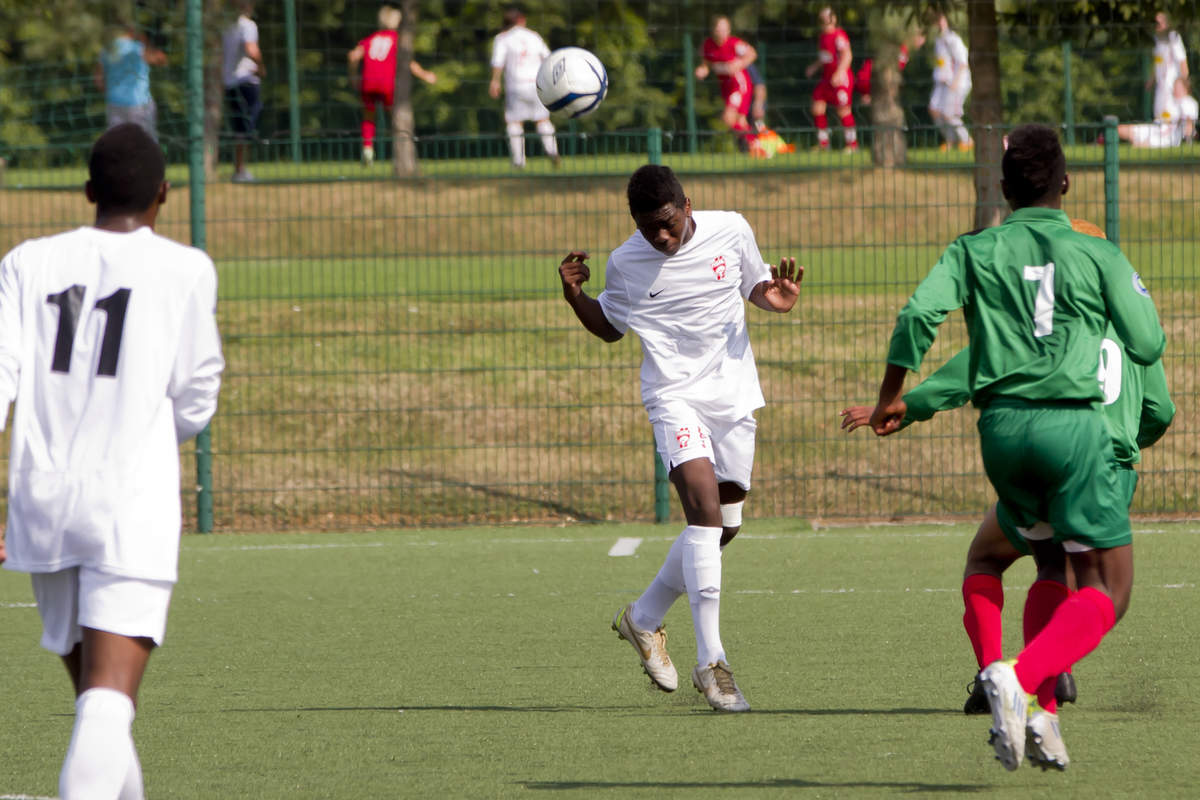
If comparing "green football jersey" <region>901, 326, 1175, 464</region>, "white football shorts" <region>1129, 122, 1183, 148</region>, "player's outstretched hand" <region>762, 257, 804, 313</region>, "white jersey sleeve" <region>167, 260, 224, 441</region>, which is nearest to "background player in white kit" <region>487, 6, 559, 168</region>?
"white football shorts" <region>1129, 122, 1183, 148</region>

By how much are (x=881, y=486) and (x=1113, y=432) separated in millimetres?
6926

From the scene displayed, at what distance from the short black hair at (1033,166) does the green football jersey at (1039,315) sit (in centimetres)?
19

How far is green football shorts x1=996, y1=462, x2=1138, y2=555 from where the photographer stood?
5.02 meters

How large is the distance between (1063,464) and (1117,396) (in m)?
0.57

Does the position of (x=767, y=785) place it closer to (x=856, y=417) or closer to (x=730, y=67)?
(x=856, y=417)

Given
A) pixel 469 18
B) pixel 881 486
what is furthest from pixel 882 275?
pixel 469 18

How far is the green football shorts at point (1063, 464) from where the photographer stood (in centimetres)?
479

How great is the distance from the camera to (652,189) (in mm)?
6535

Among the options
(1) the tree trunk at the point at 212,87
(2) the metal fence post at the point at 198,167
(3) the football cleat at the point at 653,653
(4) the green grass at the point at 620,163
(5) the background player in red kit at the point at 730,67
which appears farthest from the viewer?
(5) the background player in red kit at the point at 730,67

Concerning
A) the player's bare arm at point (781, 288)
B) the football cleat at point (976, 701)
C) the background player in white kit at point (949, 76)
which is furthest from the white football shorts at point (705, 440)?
the background player in white kit at point (949, 76)

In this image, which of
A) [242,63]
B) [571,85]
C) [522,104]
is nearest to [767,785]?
[571,85]

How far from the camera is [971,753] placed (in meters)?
5.34

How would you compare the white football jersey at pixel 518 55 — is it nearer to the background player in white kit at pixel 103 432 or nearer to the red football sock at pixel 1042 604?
the red football sock at pixel 1042 604

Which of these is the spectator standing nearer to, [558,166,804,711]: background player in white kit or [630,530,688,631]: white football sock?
[558,166,804,711]: background player in white kit
